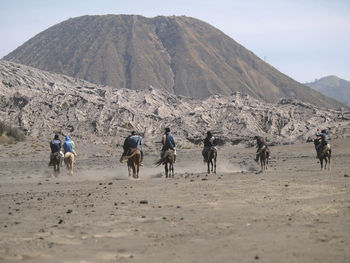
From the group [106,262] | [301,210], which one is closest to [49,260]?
[106,262]

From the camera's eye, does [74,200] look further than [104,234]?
Yes

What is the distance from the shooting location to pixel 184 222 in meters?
11.2

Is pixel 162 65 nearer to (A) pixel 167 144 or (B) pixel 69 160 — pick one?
(B) pixel 69 160

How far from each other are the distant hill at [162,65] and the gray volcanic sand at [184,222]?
5628 inches

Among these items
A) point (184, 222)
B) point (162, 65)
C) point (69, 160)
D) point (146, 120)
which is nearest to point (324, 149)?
point (69, 160)

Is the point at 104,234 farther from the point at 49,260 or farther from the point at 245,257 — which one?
the point at 245,257

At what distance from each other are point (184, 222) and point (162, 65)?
567ft

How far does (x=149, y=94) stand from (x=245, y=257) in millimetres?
60127

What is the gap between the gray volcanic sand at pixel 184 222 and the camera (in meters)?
8.61

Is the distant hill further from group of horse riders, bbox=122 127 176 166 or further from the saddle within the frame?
group of horse riders, bbox=122 127 176 166

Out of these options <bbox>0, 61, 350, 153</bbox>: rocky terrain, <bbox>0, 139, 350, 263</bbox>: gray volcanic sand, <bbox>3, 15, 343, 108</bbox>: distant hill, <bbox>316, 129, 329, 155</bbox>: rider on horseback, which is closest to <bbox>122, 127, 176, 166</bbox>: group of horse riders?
<bbox>0, 139, 350, 263</bbox>: gray volcanic sand

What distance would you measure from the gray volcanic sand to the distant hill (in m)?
143

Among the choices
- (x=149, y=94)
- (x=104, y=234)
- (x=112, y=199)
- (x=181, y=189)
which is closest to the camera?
(x=104, y=234)

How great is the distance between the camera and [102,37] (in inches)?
7697
